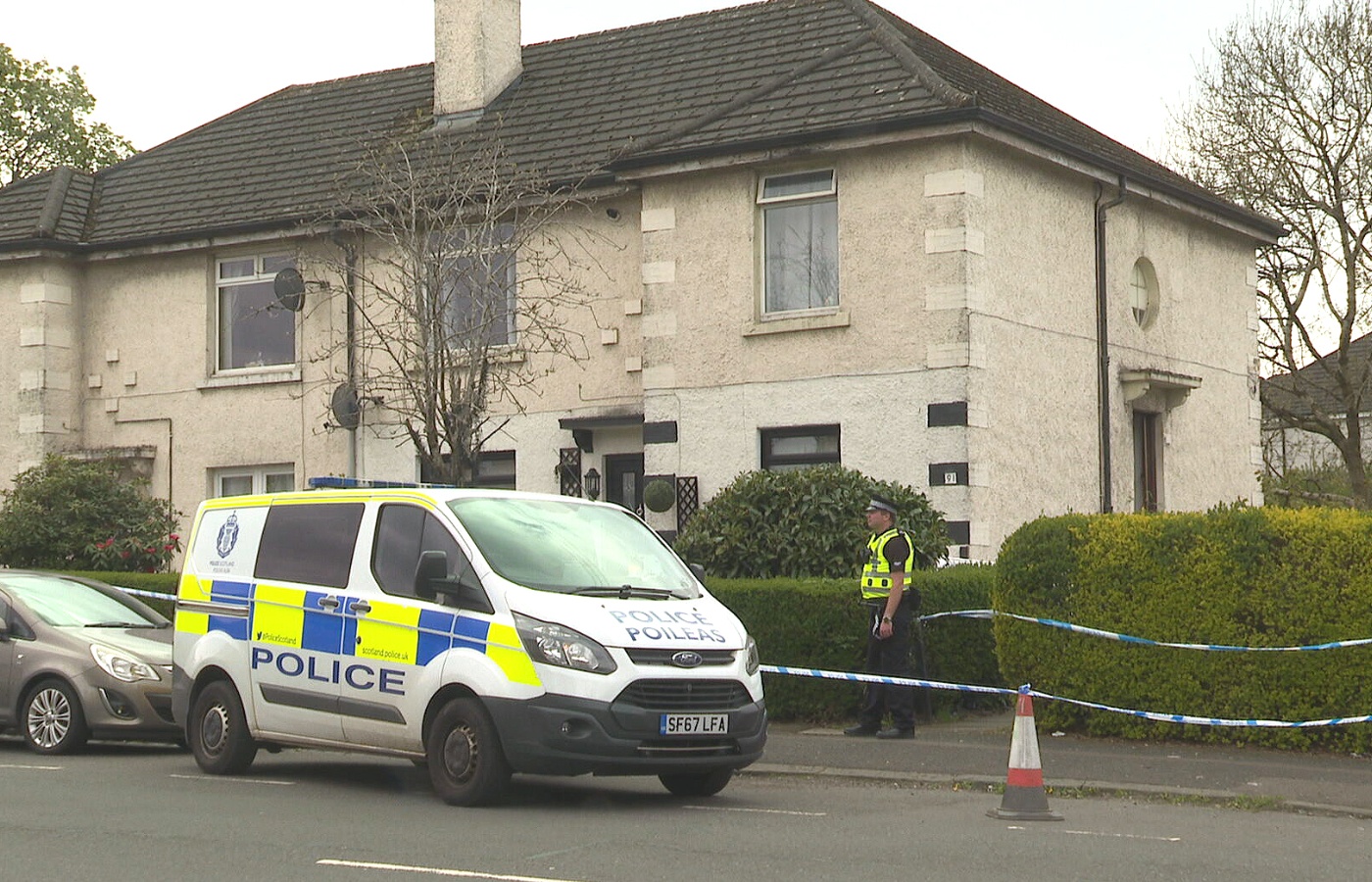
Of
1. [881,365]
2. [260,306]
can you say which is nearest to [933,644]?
[881,365]

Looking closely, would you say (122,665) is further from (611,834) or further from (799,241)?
(799,241)

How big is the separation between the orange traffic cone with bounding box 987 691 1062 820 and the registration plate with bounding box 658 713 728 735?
1676mm

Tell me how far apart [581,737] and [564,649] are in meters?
0.50

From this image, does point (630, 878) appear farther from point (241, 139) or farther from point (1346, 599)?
point (241, 139)

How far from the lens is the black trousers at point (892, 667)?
1427 centimetres

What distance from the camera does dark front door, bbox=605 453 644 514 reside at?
74.1ft

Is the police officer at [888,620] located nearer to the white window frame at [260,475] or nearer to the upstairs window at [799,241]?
the upstairs window at [799,241]

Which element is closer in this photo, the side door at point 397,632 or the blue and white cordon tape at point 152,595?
the side door at point 397,632

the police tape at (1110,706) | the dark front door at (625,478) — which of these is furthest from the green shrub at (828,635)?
the dark front door at (625,478)

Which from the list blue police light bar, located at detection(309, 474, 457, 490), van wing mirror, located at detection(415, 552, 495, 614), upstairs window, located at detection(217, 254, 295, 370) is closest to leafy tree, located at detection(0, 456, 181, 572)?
upstairs window, located at detection(217, 254, 295, 370)

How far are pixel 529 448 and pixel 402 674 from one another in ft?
39.8

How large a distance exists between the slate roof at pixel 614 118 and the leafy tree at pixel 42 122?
19.7 metres

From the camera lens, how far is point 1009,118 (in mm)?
20078

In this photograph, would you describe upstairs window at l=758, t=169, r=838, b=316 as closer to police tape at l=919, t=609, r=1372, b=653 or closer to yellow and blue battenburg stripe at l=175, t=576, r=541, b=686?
police tape at l=919, t=609, r=1372, b=653
